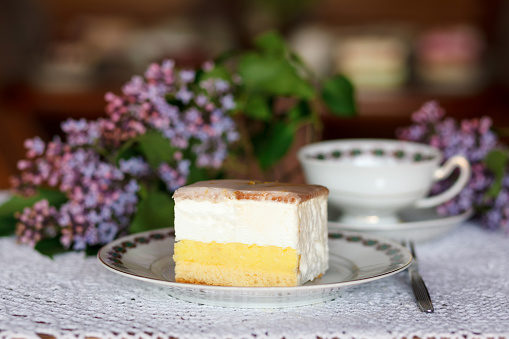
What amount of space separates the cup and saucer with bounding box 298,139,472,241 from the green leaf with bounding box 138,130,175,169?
20cm

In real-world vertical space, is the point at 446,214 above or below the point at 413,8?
below

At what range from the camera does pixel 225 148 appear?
976 millimetres

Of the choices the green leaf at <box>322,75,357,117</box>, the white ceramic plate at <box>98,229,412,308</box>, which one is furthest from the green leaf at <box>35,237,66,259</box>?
the green leaf at <box>322,75,357,117</box>

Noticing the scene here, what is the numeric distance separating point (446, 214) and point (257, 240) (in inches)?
17.6

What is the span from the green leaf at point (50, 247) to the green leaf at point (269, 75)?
40 centimetres

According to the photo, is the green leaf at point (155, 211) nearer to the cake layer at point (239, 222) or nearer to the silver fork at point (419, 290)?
the cake layer at point (239, 222)

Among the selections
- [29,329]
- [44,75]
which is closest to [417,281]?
[29,329]

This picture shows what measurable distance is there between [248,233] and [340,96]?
48 centimetres

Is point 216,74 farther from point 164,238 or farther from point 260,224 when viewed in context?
point 260,224

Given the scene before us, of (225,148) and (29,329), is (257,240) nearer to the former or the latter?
(29,329)

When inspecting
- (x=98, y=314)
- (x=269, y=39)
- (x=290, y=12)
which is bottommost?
(x=98, y=314)

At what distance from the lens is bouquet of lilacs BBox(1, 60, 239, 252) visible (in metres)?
0.85

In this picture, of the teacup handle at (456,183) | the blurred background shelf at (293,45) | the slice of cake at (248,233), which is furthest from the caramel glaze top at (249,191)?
the blurred background shelf at (293,45)

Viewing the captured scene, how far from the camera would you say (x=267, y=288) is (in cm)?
57
